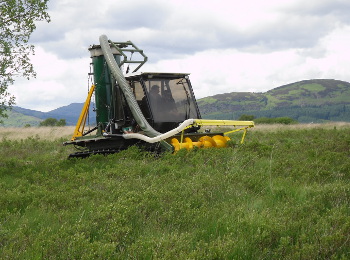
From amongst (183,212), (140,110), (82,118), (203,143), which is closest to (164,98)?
(140,110)

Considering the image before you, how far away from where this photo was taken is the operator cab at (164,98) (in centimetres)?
1285

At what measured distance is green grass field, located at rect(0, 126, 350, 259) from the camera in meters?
4.52

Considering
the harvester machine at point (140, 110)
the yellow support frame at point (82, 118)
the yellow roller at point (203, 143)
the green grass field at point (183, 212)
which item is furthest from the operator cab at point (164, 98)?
the green grass field at point (183, 212)

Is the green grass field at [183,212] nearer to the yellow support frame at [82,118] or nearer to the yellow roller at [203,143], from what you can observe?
the yellow roller at [203,143]

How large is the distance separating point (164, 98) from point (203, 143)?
2159mm

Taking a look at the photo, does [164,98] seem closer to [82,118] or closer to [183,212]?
[82,118]

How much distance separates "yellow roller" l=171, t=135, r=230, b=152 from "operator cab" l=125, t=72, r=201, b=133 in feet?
3.64

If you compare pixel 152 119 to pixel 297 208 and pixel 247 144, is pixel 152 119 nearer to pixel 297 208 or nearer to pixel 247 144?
pixel 247 144

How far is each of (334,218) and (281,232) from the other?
0.81 metres

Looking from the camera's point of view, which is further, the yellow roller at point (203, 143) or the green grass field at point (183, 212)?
the yellow roller at point (203, 143)

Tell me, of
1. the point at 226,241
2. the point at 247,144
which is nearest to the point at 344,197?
the point at 226,241

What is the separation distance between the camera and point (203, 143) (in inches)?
478

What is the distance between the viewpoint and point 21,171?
10.3 metres

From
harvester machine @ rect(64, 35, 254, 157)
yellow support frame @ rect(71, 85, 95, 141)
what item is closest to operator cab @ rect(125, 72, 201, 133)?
harvester machine @ rect(64, 35, 254, 157)
